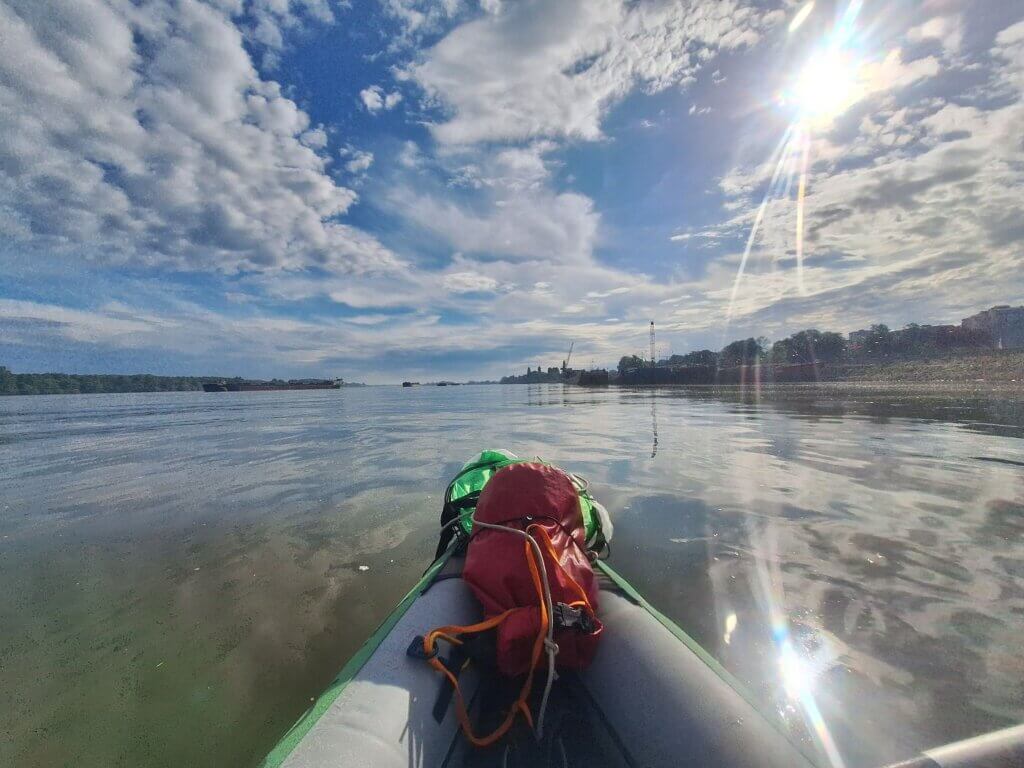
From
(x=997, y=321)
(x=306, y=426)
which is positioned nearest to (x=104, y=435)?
(x=306, y=426)

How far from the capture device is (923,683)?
8.40 ft

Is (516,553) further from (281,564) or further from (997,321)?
(997,321)

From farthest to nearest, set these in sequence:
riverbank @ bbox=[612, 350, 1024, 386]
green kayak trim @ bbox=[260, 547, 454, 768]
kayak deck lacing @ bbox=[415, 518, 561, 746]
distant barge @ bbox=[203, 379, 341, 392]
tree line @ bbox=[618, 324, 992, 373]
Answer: distant barge @ bbox=[203, 379, 341, 392] → tree line @ bbox=[618, 324, 992, 373] → riverbank @ bbox=[612, 350, 1024, 386] → kayak deck lacing @ bbox=[415, 518, 561, 746] → green kayak trim @ bbox=[260, 547, 454, 768]

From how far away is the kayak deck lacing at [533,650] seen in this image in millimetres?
1966

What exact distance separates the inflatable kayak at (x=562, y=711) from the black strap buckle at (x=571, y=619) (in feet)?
0.93

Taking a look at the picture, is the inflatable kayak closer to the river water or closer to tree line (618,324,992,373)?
the river water

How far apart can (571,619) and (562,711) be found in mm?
581

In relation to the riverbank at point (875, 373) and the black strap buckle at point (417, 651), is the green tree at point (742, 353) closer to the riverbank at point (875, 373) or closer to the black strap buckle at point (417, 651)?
the riverbank at point (875, 373)

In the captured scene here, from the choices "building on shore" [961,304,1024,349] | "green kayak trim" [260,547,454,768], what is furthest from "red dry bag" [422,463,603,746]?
"building on shore" [961,304,1024,349]

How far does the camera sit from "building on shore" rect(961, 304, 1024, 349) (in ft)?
267

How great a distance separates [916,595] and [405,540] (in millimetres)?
5188

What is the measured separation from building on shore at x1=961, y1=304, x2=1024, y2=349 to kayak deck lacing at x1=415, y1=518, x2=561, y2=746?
118m

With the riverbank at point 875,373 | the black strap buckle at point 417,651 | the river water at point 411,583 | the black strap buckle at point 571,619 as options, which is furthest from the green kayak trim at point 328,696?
the riverbank at point 875,373

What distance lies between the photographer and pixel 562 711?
7.25 feet
